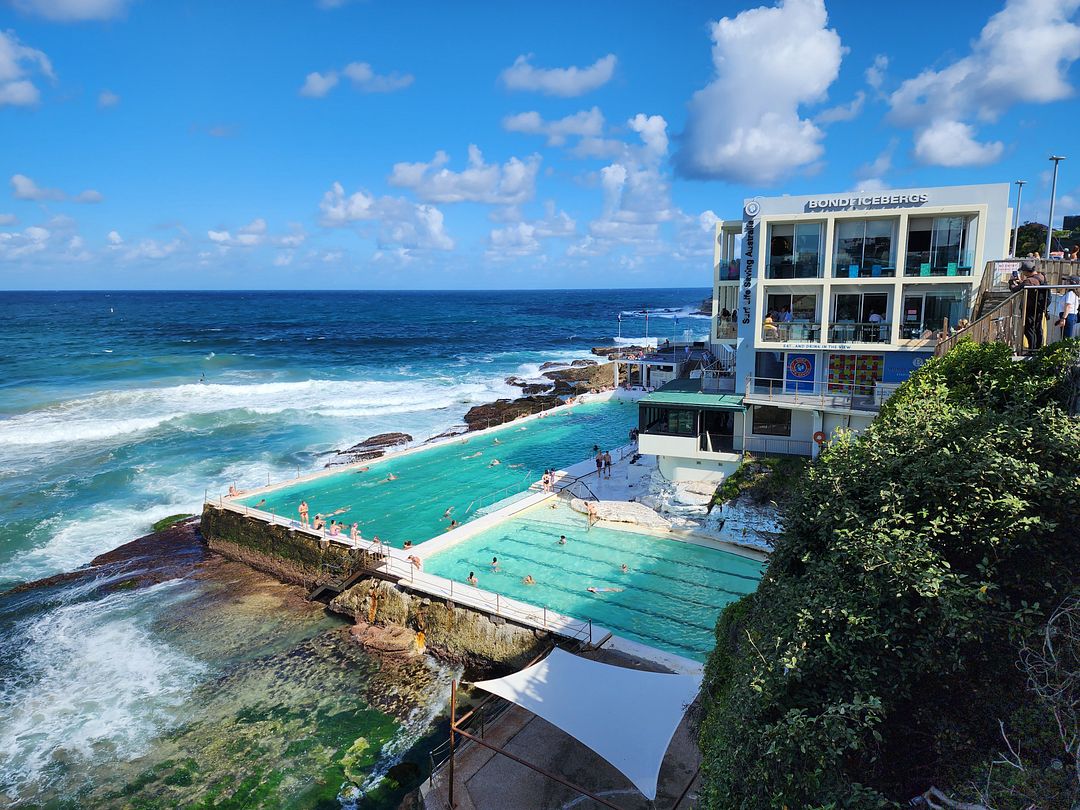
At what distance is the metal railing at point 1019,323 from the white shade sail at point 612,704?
34.0 feet

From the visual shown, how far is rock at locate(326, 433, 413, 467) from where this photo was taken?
39.7 m

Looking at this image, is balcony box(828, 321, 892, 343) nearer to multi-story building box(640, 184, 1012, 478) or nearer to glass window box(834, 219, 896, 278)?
multi-story building box(640, 184, 1012, 478)

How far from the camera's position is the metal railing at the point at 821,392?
74.1 ft

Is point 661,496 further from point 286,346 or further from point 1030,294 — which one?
point 286,346

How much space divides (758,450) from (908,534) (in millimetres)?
18071

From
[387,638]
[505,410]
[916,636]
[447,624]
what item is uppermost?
[916,636]

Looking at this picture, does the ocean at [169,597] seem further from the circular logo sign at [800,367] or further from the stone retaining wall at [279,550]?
the circular logo sign at [800,367]

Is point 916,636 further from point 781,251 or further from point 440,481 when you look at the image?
point 440,481

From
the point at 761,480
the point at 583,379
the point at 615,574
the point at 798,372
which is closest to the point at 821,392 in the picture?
the point at 798,372

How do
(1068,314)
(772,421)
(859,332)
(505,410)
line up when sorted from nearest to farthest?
(1068,314) < (859,332) < (772,421) < (505,410)

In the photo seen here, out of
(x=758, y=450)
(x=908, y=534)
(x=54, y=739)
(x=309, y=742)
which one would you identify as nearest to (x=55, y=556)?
(x=54, y=739)

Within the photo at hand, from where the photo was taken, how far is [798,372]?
25562 mm

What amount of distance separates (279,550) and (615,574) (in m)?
14.0

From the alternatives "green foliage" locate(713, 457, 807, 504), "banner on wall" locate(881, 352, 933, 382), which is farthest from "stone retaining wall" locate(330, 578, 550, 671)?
"banner on wall" locate(881, 352, 933, 382)
